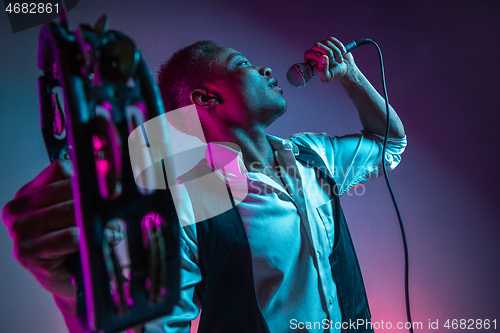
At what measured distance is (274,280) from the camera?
2.57 ft

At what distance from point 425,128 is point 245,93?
979 mm

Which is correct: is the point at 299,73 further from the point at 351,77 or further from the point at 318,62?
the point at 351,77

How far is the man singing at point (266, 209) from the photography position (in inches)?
30.1

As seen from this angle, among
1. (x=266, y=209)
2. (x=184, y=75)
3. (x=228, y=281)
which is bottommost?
(x=228, y=281)

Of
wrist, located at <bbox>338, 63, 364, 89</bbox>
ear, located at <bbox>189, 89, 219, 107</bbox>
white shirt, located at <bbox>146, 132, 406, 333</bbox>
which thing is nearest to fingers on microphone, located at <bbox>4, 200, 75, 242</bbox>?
white shirt, located at <bbox>146, 132, 406, 333</bbox>

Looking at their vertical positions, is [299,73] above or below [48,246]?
above

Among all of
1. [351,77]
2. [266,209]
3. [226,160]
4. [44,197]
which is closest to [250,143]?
[226,160]

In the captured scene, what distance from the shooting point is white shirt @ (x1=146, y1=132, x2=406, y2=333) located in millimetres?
759

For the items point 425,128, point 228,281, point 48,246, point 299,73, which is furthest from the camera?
point 425,128

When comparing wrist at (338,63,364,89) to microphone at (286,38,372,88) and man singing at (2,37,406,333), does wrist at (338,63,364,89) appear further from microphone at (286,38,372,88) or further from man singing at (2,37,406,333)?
microphone at (286,38,372,88)

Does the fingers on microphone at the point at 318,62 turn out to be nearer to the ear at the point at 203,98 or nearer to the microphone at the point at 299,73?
the microphone at the point at 299,73

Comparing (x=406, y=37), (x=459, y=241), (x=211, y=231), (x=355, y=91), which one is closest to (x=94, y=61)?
(x=211, y=231)

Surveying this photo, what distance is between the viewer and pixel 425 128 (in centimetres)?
145

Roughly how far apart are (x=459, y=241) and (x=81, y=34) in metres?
1.63
